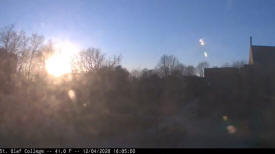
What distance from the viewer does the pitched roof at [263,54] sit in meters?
30.1

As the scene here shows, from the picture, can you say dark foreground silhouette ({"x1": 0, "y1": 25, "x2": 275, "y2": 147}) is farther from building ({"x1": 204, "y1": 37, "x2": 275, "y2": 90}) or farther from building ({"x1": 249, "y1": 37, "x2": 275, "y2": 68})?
building ({"x1": 249, "y1": 37, "x2": 275, "y2": 68})

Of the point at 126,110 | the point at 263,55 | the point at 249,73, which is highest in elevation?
the point at 263,55

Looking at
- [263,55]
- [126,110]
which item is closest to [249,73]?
[263,55]

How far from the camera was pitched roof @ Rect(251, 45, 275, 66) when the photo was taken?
30109 millimetres

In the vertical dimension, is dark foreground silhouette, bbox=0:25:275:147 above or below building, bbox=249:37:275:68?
below

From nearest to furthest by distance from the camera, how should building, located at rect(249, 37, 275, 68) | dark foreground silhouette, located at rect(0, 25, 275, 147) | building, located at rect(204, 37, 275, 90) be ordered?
dark foreground silhouette, located at rect(0, 25, 275, 147) → building, located at rect(204, 37, 275, 90) → building, located at rect(249, 37, 275, 68)

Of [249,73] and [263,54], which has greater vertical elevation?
[263,54]

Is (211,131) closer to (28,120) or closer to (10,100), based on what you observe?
(28,120)

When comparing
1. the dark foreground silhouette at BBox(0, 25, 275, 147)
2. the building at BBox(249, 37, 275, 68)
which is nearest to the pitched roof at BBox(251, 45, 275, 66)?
the building at BBox(249, 37, 275, 68)

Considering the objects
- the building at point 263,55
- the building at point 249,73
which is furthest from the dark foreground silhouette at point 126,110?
the building at point 263,55

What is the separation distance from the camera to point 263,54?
104 ft

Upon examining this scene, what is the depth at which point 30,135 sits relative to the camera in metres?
9.64

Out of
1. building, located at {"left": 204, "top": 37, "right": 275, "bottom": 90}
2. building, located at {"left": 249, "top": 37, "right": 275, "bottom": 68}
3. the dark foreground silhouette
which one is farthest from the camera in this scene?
building, located at {"left": 249, "top": 37, "right": 275, "bottom": 68}

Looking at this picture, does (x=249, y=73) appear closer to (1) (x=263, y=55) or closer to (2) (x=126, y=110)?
(1) (x=263, y=55)
